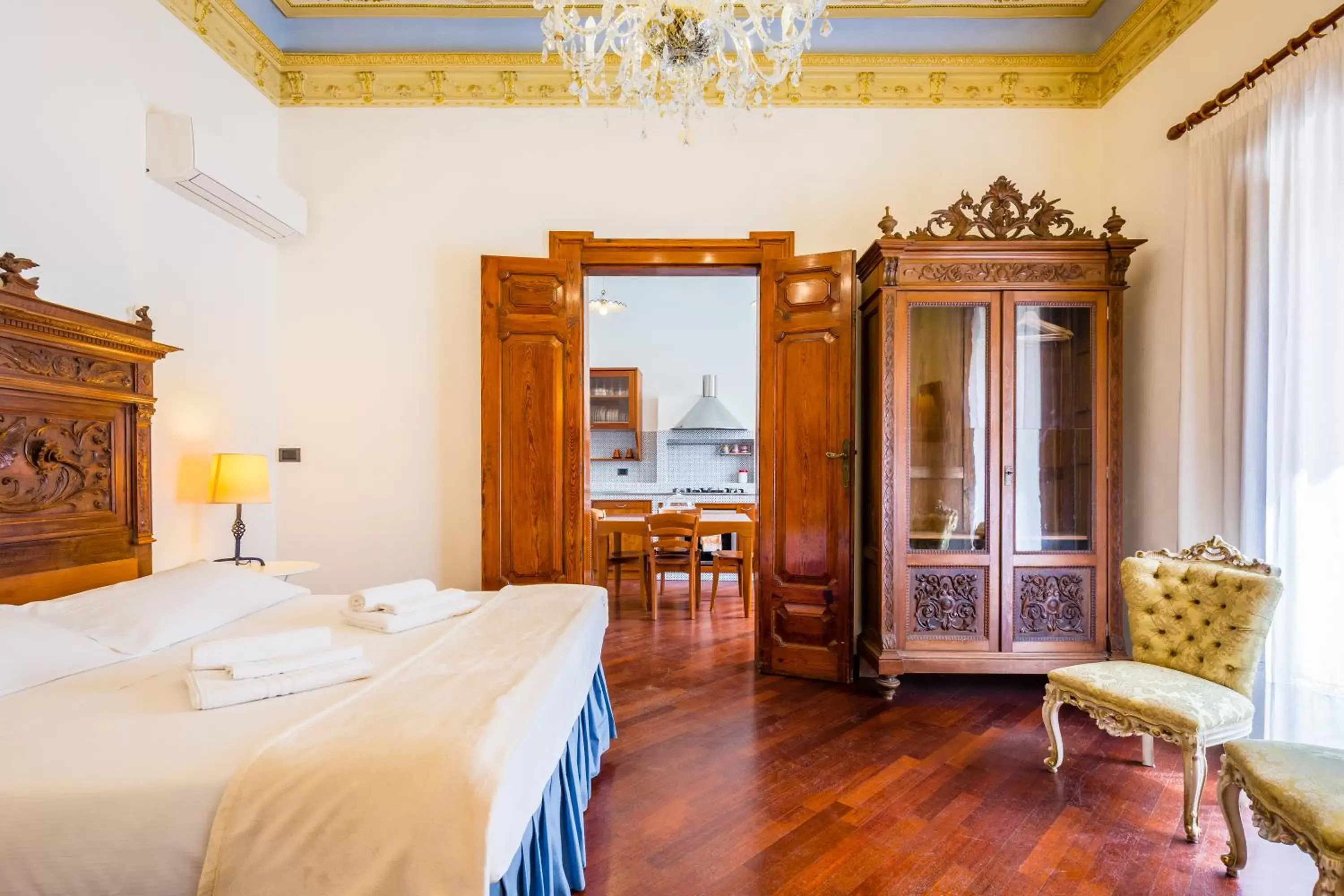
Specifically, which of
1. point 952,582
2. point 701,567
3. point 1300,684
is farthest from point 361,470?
point 1300,684

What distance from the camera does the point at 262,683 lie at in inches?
62.6

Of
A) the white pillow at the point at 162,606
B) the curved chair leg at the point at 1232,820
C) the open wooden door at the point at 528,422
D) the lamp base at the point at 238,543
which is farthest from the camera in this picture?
the open wooden door at the point at 528,422

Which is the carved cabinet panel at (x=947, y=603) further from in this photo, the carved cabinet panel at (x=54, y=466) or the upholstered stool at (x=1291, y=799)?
the carved cabinet panel at (x=54, y=466)

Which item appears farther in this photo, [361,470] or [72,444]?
[361,470]

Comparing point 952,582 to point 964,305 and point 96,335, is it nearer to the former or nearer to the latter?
point 964,305

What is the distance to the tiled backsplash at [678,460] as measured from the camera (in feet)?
24.4

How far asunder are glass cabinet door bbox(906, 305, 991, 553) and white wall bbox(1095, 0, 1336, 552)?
2.88 feet

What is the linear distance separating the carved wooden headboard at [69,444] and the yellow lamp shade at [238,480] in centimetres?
28

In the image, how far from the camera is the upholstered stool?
145cm

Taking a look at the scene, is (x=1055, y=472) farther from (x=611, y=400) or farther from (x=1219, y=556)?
(x=611, y=400)

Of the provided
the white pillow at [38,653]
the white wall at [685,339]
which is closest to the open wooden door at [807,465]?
the white pillow at [38,653]

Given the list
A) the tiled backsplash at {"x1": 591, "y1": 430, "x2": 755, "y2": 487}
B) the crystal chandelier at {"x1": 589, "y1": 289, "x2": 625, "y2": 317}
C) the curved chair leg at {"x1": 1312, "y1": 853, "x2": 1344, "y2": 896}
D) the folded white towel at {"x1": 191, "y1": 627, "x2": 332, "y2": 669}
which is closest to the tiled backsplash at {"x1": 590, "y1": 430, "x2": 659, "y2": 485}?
the tiled backsplash at {"x1": 591, "y1": 430, "x2": 755, "y2": 487}

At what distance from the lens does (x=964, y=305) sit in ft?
10.6

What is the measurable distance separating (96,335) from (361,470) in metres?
1.53
